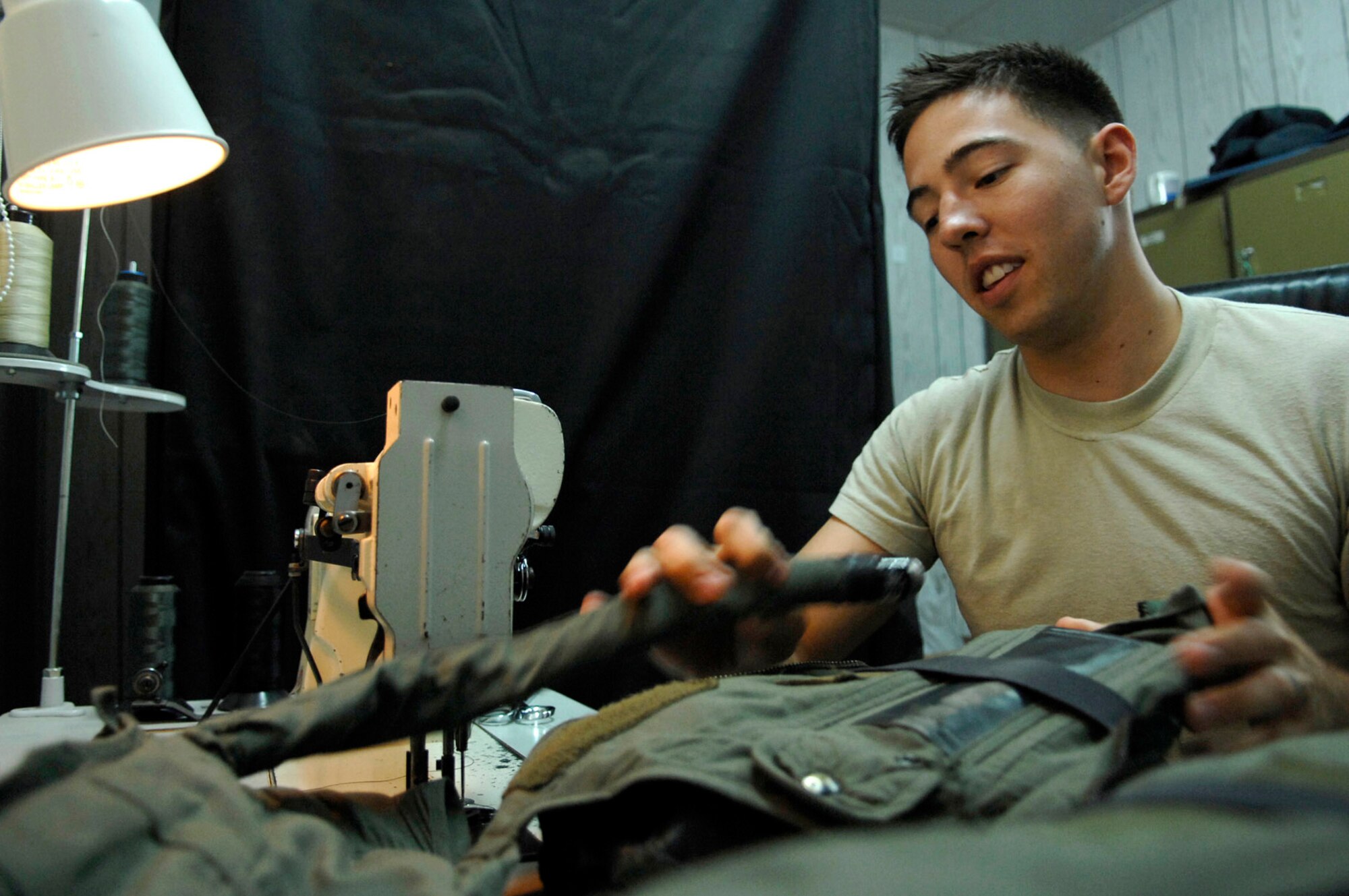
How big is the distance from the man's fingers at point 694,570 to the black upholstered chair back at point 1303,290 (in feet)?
3.79

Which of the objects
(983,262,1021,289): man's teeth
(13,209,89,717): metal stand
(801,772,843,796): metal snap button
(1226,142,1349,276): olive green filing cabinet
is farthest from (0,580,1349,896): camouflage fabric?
(1226,142,1349,276): olive green filing cabinet

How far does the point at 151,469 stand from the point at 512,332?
0.75 metres

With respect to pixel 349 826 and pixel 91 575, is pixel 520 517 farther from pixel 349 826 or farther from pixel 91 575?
pixel 91 575

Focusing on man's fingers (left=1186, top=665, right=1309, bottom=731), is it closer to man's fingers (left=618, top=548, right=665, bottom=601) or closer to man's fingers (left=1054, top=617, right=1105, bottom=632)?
man's fingers (left=1054, top=617, right=1105, bottom=632)

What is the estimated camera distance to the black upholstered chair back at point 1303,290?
122 cm

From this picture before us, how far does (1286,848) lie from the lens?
0.19 metres

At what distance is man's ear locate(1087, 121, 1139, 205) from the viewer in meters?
1.15

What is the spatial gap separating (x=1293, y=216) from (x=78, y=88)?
102 inches

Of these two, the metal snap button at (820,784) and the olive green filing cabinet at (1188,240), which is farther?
the olive green filing cabinet at (1188,240)

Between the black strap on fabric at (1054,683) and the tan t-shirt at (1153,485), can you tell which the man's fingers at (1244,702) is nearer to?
the black strap on fabric at (1054,683)

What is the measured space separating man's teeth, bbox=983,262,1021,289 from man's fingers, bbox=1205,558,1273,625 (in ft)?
2.12

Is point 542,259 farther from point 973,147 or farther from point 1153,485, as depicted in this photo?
point 1153,485

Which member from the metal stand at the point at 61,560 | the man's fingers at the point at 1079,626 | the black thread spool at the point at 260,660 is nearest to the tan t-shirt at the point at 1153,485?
the man's fingers at the point at 1079,626

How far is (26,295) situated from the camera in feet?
4.32
